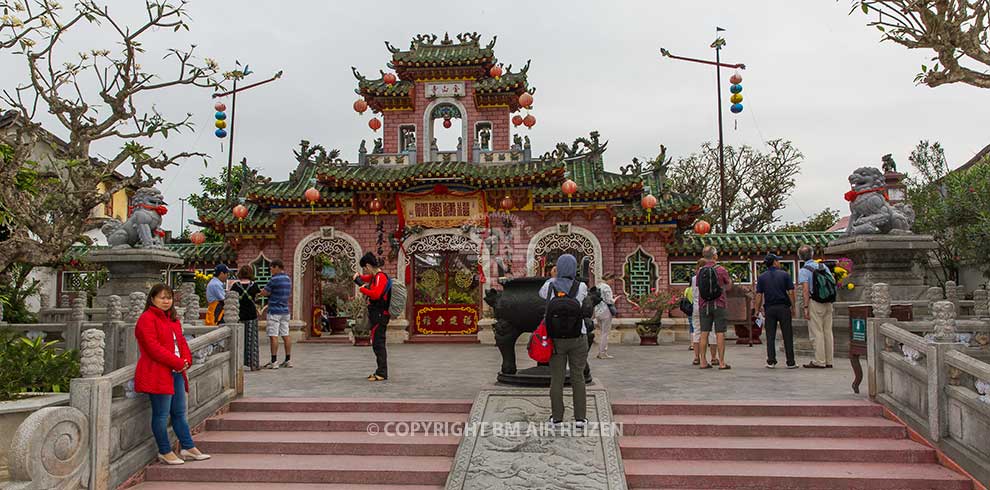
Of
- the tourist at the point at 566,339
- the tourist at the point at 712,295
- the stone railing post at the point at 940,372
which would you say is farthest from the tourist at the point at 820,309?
the tourist at the point at 566,339

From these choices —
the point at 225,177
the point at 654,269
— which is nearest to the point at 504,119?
the point at 654,269

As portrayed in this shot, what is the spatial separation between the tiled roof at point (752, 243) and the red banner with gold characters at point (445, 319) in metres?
4.74

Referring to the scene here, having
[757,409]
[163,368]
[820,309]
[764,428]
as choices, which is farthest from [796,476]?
[163,368]

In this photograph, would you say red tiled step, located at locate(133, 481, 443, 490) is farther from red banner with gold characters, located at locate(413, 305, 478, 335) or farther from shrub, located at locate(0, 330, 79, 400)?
red banner with gold characters, located at locate(413, 305, 478, 335)

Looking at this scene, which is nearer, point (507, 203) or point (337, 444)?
point (337, 444)

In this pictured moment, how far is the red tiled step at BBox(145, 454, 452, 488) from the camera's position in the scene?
5320mm

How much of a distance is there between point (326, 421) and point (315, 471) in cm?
91

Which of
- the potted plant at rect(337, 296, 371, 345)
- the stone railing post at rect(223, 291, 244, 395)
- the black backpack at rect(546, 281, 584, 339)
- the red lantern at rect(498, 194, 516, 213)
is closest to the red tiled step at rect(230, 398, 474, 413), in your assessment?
the stone railing post at rect(223, 291, 244, 395)

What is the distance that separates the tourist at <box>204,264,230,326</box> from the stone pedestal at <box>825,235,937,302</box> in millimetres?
9532

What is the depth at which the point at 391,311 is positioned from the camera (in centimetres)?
807

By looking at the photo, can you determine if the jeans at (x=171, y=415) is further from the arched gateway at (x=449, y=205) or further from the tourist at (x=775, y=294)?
the arched gateway at (x=449, y=205)

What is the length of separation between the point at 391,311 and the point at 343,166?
Answer: 8.17 m

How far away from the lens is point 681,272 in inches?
605

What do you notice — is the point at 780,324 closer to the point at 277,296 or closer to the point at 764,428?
the point at 764,428
